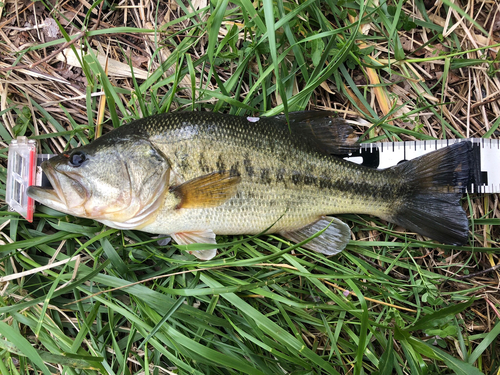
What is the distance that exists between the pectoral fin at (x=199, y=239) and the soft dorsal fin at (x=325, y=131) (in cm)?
119

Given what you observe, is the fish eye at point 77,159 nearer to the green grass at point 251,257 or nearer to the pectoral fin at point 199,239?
the green grass at point 251,257

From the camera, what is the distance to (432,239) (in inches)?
122

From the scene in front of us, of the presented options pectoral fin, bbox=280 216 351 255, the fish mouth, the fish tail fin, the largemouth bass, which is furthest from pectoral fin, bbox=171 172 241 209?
the fish tail fin

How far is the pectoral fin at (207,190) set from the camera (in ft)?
8.83

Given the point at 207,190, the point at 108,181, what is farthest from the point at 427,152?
the point at 108,181

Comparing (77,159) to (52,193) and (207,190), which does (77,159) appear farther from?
(207,190)

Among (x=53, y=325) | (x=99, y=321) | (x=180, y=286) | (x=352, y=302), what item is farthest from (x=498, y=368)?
(x=53, y=325)

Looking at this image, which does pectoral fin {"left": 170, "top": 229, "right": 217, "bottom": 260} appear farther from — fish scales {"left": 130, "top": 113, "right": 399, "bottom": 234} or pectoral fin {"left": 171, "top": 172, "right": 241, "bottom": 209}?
pectoral fin {"left": 171, "top": 172, "right": 241, "bottom": 209}

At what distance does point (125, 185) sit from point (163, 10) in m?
1.86

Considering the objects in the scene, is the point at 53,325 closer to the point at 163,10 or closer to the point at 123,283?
the point at 123,283

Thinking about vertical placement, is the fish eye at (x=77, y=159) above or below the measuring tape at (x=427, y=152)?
above

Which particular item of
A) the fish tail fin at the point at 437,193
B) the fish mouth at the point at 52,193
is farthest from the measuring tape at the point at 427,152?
the fish mouth at the point at 52,193

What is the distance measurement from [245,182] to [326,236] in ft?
2.94

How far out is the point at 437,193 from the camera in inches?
119
